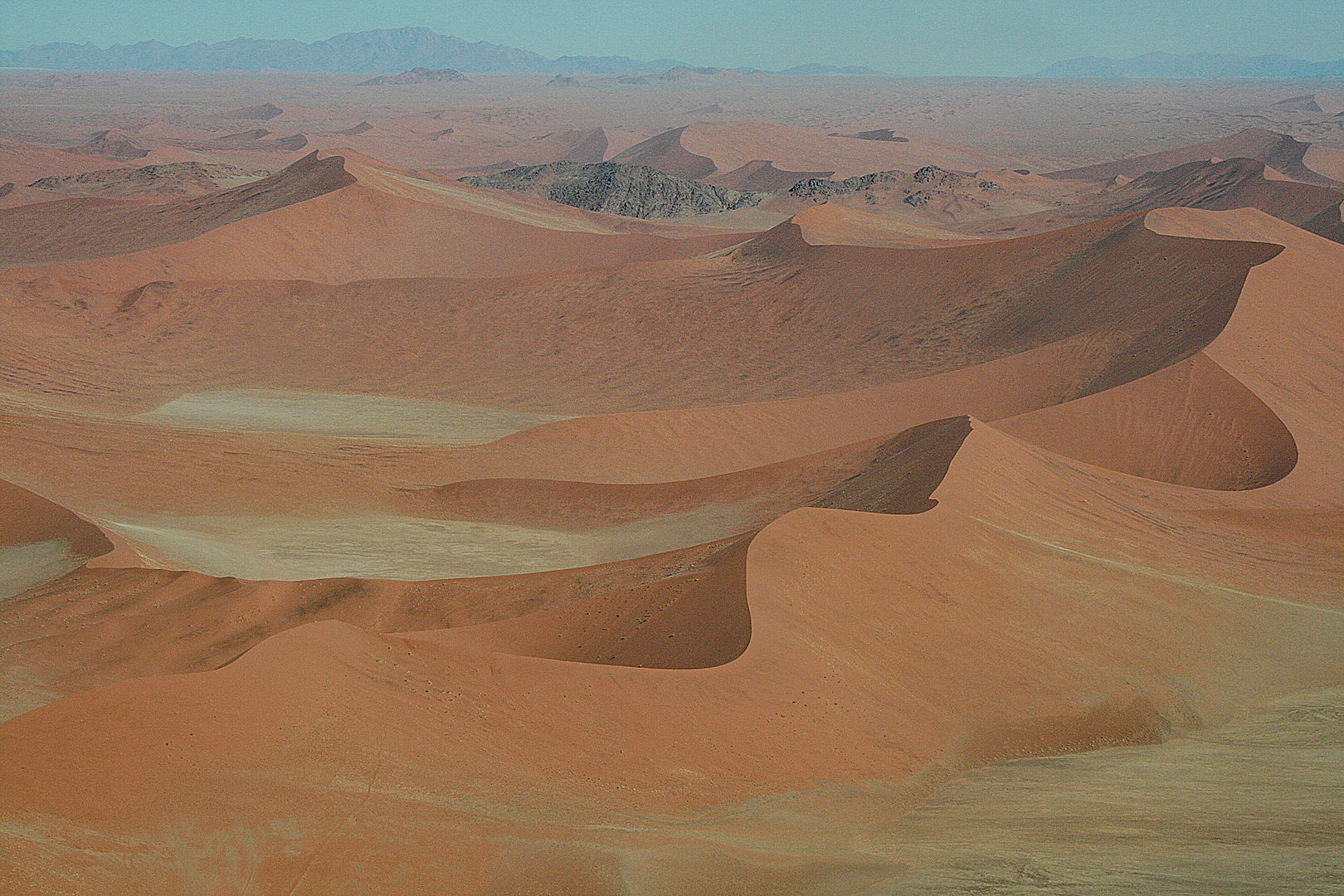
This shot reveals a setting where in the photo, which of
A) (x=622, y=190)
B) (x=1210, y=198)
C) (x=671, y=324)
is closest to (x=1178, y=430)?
(x=671, y=324)

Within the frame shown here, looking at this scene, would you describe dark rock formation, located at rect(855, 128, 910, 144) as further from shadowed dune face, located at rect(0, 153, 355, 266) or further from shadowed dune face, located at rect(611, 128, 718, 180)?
shadowed dune face, located at rect(0, 153, 355, 266)

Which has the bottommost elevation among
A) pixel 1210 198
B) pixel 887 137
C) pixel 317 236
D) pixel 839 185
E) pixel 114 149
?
pixel 317 236

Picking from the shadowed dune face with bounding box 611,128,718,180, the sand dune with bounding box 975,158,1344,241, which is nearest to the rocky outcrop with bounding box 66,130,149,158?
the shadowed dune face with bounding box 611,128,718,180

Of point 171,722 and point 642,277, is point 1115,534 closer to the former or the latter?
point 171,722

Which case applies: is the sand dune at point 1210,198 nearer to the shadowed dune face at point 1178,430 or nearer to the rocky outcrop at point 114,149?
the shadowed dune face at point 1178,430

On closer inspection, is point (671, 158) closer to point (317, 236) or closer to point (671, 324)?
point (317, 236)

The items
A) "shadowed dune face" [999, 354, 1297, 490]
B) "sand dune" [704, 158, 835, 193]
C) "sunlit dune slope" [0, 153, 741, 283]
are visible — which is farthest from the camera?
"sand dune" [704, 158, 835, 193]

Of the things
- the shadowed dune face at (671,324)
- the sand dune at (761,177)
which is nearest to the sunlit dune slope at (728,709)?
the shadowed dune face at (671,324)
